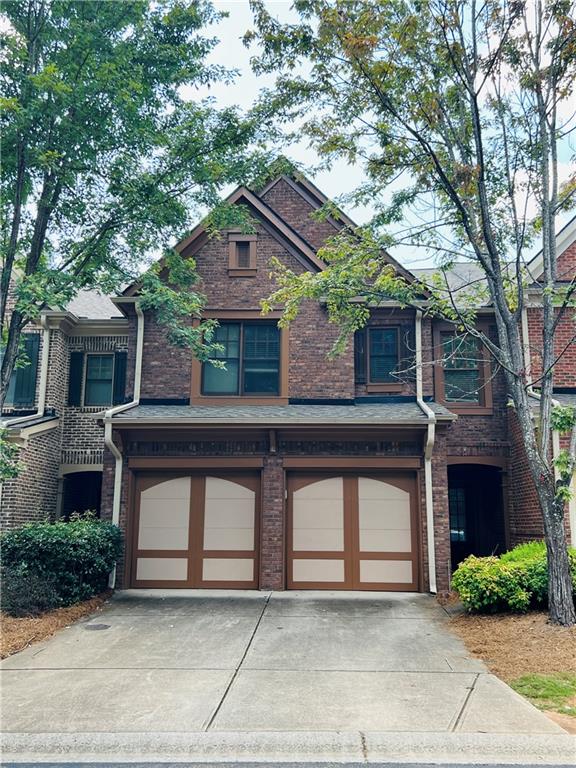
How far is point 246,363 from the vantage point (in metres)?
13.0

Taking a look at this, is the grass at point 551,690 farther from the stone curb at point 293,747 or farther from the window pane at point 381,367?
the window pane at point 381,367

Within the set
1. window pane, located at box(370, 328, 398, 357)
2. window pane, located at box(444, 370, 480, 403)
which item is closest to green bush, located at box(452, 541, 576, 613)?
window pane, located at box(444, 370, 480, 403)

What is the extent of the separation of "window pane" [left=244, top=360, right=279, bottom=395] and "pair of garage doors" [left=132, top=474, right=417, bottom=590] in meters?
1.93

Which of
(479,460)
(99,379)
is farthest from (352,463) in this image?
(99,379)

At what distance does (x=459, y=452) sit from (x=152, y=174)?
28.5 feet

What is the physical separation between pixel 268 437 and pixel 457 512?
6.56 metres

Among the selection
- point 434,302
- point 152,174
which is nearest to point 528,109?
point 434,302

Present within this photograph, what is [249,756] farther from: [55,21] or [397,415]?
[55,21]

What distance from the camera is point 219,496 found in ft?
39.6

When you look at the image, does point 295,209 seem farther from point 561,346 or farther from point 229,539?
point 229,539

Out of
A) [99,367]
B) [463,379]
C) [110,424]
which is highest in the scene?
[99,367]

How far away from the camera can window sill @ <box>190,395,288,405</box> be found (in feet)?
41.5

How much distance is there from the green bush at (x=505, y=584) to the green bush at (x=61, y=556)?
6180mm

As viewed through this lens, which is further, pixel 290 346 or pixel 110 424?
pixel 290 346
